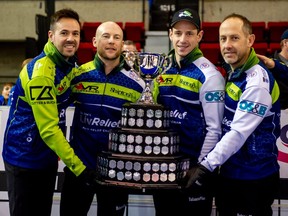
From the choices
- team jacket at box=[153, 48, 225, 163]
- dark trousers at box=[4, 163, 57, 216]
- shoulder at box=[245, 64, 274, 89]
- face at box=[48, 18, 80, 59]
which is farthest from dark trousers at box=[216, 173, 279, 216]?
face at box=[48, 18, 80, 59]

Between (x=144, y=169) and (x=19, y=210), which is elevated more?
(x=144, y=169)

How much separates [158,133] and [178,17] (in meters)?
0.75

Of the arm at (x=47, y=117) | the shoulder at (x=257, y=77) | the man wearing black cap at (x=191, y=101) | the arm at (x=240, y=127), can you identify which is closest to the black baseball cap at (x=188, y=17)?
the man wearing black cap at (x=191, y=101)

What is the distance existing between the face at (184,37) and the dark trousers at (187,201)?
799 mm

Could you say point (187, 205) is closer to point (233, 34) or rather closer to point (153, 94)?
point (153, 94)

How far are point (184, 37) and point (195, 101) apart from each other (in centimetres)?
39

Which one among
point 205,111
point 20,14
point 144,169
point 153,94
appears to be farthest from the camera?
point 20,14

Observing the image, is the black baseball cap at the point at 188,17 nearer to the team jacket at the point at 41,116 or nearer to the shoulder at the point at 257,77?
the shoulder at the point at 257,77

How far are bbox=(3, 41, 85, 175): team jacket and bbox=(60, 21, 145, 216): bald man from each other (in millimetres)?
120

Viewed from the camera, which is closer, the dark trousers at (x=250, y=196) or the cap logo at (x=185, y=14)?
the dark trousers at (x=250, y=196)

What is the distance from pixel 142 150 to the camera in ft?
8.86

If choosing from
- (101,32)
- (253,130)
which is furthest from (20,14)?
(253,130)

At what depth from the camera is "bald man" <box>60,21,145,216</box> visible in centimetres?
313

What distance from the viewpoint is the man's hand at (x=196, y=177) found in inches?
108
